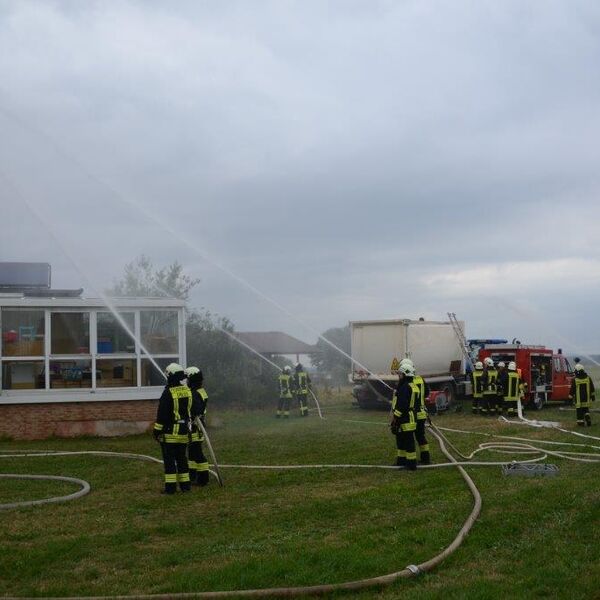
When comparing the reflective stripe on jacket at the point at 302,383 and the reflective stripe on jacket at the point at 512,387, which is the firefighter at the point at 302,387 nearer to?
the reflective stripe on jacket at the point at 302,383

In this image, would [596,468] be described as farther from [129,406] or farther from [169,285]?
[169,285]

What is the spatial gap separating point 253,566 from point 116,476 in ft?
21.4

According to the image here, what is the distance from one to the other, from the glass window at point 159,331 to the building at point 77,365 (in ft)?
0.10

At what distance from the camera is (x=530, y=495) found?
9703mm

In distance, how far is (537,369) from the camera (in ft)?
85.7

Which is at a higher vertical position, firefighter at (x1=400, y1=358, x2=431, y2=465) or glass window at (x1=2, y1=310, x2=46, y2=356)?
glass window at (x1=2, y1=310, x2=46, y2=356)

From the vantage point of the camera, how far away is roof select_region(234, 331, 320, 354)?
38000mm

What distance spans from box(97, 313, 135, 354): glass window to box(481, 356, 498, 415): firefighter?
36.0 feet

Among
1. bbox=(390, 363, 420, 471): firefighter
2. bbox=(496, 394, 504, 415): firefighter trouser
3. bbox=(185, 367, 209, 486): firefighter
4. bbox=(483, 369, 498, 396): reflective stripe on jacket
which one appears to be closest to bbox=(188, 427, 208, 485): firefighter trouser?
bbox=(185, 367, 209, 486): firefighter

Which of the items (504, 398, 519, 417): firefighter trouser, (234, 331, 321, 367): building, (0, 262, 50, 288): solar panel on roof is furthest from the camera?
(234, 331, 321, 367): building

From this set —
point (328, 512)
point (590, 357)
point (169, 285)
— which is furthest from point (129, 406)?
point (169, 285)

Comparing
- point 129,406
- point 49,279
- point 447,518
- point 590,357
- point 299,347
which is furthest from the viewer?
point 299,347

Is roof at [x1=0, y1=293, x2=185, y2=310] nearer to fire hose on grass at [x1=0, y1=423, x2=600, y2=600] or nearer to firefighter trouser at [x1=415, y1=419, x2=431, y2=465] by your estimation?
fire hose on grass at [x1=0, y1=423, x2=600, y2=600]

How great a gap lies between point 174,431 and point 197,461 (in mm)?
967
